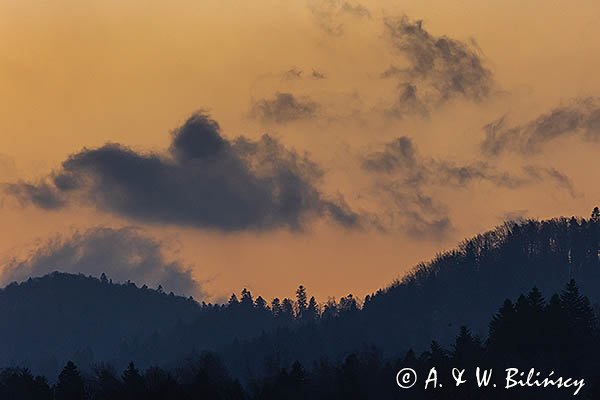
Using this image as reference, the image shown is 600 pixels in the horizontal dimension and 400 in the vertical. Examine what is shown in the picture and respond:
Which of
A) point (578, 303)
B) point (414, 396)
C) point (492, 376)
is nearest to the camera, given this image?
point (492, 376)

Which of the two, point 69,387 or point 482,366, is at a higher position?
point 69,387

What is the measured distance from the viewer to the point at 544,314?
6983 inches

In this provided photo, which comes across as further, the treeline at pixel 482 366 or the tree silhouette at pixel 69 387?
the tree silhouette at pixel 69 387

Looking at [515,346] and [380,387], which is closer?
[515,346]

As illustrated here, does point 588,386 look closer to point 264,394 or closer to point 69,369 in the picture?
point 264,394

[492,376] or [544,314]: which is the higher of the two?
[544,314]

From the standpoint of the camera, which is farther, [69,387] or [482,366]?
[69,387]

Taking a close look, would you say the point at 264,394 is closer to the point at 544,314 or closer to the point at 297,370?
the point at 297,370

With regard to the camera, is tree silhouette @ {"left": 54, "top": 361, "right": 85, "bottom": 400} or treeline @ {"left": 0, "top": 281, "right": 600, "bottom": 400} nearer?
treeline @ {"left": 0, "top": 281, "right": 600, "bottom": 400}

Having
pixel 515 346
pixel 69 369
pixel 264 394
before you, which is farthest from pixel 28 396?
pixel 515 346

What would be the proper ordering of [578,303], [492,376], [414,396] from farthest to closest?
[578,303] < [414,396] < [492,376]

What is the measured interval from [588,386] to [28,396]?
70.6 metres

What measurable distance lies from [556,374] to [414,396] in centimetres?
1837

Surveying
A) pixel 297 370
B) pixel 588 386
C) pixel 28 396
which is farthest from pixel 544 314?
pixel 28 396
